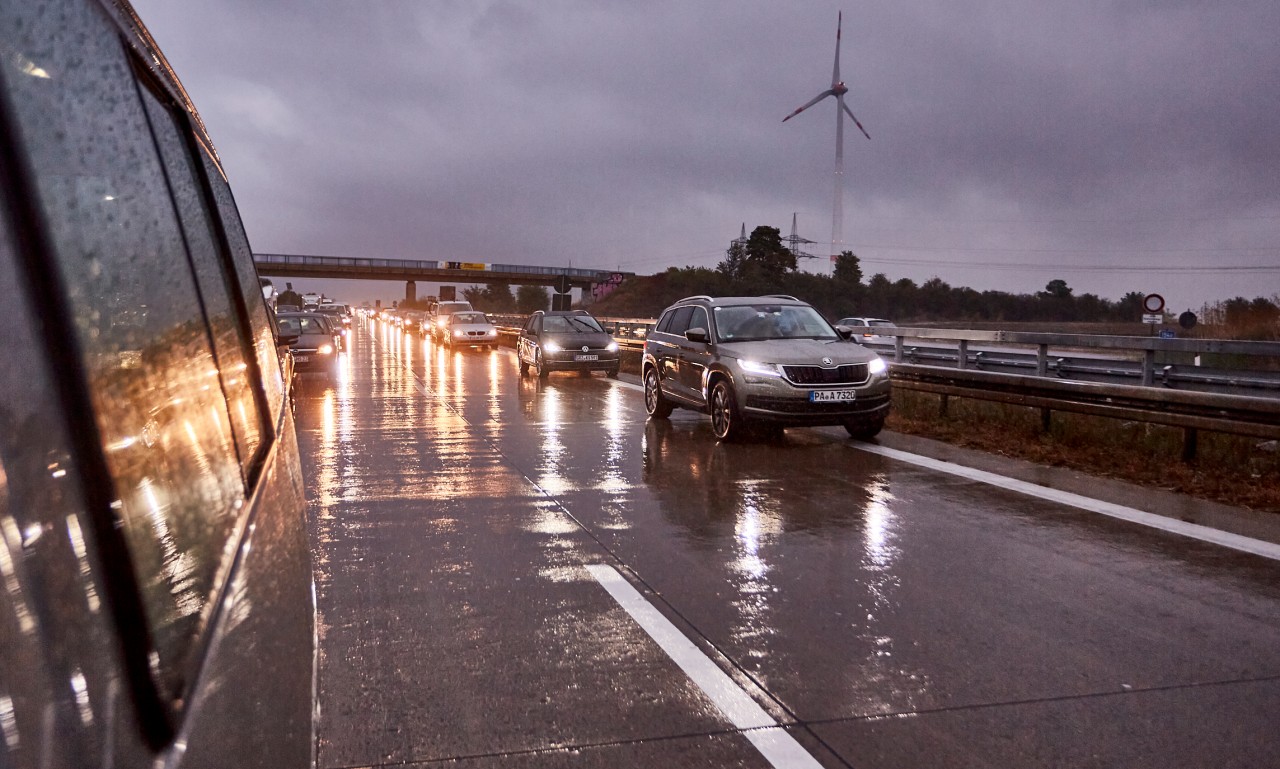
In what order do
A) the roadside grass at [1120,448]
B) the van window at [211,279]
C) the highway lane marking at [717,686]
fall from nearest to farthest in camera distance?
the van window at [211,279]
the highway lane marking at [717,686]
the roadside grass at [1120,448]

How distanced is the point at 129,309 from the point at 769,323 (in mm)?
12105

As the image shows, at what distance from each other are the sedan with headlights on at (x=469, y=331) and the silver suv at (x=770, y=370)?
2902 centimetres

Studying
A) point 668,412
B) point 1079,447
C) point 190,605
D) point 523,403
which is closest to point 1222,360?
point 1079,447

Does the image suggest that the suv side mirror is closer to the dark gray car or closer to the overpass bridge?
the dark gray car

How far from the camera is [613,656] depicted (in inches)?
186

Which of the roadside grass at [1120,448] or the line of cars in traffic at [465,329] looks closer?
the roadside grass at [1120,448]

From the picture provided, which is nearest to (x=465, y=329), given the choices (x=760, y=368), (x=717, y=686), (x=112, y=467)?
(x=760, y=368)

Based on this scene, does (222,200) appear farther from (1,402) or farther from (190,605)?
(1,402)

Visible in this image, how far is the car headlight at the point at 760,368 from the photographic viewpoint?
11.9 m

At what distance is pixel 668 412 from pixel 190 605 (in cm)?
1395

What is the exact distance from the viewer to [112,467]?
1.17 meters

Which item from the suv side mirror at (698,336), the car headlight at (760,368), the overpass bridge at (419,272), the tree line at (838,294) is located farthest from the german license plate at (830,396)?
the tree line at (838,294)

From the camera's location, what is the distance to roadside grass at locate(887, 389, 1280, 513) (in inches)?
367

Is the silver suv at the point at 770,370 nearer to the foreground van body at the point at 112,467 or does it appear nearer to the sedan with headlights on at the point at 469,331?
the foreground van body at the point at 112,467
